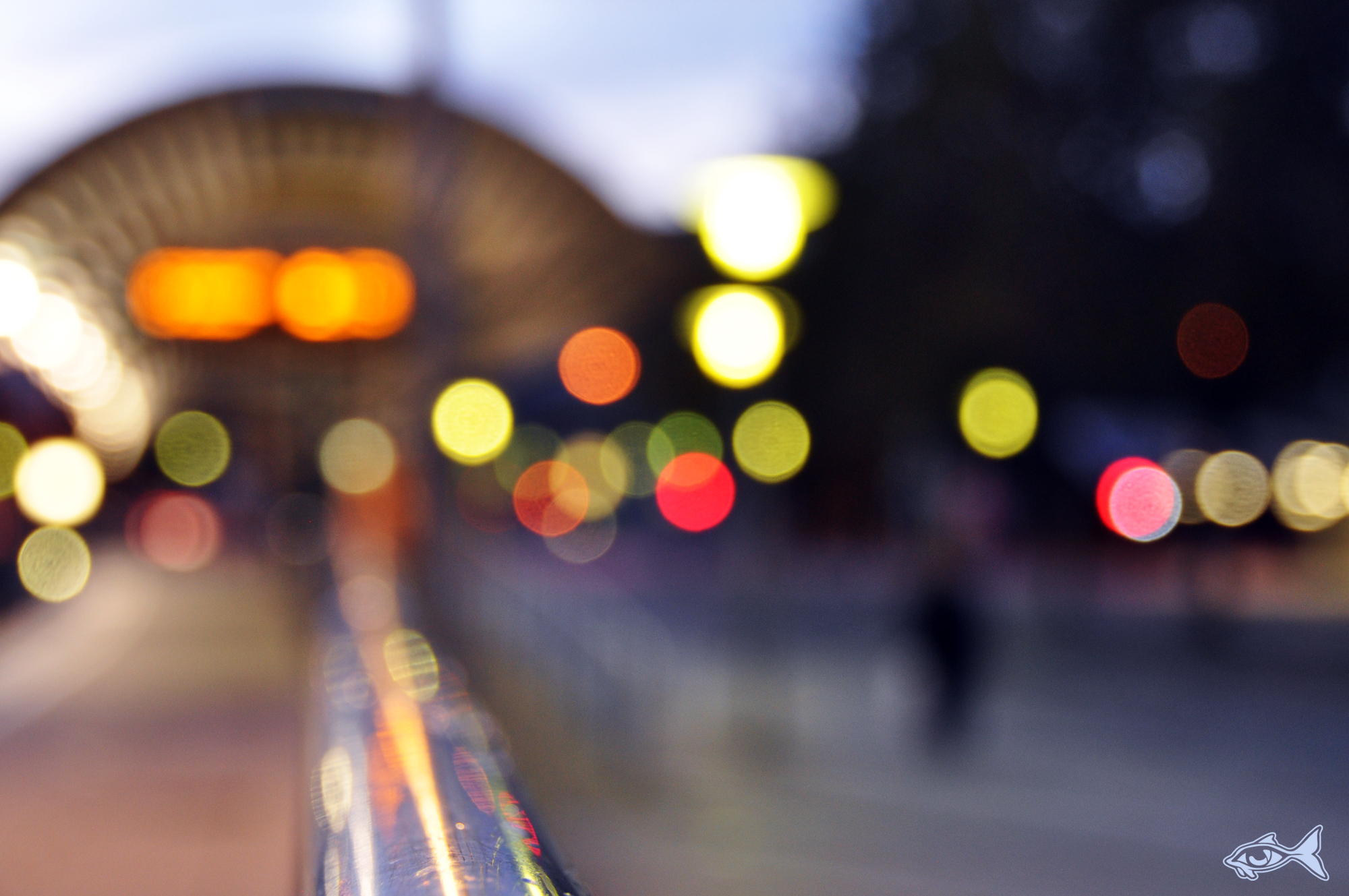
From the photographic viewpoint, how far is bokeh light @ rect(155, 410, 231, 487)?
112 feet

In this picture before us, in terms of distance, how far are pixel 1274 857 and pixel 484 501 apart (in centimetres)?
4510

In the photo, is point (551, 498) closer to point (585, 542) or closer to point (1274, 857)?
point (585, 542)

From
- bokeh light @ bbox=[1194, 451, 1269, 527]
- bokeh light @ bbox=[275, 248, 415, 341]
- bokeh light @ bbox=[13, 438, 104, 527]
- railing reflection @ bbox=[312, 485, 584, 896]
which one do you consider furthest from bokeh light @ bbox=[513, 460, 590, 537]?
railing reflection @ bbox=[312, 485, 584, 896]

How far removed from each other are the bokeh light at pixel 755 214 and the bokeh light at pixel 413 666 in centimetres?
593

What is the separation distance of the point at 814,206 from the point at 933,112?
562 centimetres

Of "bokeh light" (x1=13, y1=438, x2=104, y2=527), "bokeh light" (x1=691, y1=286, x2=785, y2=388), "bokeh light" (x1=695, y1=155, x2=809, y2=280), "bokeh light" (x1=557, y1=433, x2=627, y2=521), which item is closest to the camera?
"bokeh light" (x1=695, y1=155, x2=809, y2=280)

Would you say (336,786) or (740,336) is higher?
(740,336)

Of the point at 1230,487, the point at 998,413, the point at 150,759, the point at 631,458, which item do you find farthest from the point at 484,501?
the point at 150,759

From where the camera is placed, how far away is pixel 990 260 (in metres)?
14.6

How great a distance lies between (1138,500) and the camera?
19.2 meters

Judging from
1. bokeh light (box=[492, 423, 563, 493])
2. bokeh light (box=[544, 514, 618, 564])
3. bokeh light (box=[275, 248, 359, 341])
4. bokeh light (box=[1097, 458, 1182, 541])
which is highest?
bokeh light (box=[492, 423, 563, 493])

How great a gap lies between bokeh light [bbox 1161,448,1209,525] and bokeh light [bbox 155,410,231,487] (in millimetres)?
26198

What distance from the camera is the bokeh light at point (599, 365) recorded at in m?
38.6

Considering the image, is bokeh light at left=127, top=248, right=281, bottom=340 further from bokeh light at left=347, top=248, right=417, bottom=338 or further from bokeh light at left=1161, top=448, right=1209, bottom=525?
bokeh light at left=1161, top=448, right=1209, bottom=525
